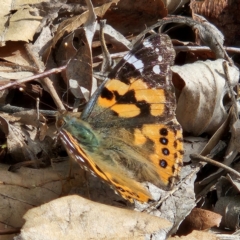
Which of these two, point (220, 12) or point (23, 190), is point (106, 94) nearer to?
point (23, 190)

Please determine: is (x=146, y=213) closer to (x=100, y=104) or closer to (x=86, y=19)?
(x=100, y=104)

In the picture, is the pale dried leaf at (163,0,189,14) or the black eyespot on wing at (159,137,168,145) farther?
the pale dried leaf at (163,0,189,14)

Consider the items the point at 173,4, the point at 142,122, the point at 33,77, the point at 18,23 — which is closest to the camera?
the point at 142,122

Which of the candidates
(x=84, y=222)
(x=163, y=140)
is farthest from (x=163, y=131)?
(x=84, y=222)

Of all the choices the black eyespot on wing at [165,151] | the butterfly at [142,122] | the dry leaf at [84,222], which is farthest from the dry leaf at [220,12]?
the dry leaf at [84,222]

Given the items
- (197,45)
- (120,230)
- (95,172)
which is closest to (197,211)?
(120,230)

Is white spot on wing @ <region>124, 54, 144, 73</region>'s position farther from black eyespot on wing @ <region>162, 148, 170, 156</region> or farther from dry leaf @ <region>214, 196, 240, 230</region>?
dry leaf @ <region>214, 196, 240, 230</region>

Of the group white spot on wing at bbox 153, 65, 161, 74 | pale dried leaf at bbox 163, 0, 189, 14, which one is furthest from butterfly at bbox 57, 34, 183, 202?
pale dried leaf at bbox 163, 0, 189, 14
